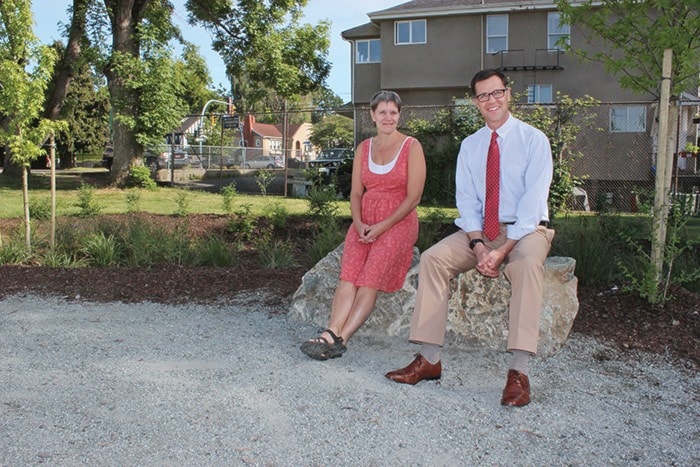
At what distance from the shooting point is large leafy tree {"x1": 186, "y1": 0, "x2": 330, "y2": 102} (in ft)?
64.6

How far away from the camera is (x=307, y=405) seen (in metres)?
3.48

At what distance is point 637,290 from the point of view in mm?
5219

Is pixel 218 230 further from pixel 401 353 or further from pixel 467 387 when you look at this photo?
pixel 467 387

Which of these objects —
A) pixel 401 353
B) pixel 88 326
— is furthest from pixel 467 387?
pixel 88 326

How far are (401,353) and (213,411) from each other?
4.79ft

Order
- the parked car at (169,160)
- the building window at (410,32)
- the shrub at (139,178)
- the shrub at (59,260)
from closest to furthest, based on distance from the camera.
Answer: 1. the shrub at (59,260)
2. the shrub at (139,178)
3. the parked car at (169,160)
4. the building window at (410,32)

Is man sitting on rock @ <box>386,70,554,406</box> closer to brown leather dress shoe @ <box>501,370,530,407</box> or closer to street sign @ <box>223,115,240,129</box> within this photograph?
brown leather dress shoe @ <box>501,370,530,407</box>

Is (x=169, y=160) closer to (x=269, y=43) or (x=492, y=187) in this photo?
(x=269, y=43)

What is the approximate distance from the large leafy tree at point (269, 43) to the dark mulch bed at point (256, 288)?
12791 millimetres

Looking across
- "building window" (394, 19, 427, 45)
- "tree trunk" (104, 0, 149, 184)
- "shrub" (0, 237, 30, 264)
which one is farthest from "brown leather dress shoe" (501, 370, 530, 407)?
"building window" (394, 19, 427, 45)

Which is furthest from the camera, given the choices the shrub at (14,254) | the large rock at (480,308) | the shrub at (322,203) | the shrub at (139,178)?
the shrub at (139,178)

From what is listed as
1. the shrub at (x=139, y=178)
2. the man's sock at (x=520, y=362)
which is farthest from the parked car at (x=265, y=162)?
the man's sock at (x=520, y=362)

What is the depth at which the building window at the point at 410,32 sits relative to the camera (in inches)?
991

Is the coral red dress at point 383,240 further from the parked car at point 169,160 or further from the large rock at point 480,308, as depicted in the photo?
the parked car at point 169,160
